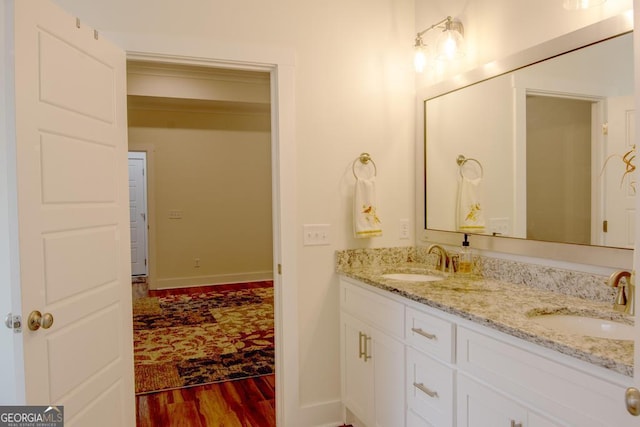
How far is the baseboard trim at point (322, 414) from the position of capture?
2.44m

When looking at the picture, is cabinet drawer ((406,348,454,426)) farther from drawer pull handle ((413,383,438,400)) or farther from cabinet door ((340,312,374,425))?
cabinet door ((340,312,374,425))

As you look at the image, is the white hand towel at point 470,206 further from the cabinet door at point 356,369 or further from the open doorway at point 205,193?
the open doorway at point 205,193

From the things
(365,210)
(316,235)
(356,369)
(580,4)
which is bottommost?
(356,369)

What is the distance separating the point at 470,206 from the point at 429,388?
1.00 meters

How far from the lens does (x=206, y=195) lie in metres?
6.57

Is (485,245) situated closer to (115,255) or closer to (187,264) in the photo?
(115,255)

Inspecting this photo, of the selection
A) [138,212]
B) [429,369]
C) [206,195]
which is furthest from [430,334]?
[138,212]

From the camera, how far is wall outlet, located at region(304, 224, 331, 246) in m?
2.44

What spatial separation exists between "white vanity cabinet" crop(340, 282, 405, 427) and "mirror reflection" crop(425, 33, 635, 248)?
26.3 inches

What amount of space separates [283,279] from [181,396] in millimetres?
1222

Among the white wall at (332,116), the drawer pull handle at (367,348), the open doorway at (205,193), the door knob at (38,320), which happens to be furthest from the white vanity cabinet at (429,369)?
the open doorway at (205,193)

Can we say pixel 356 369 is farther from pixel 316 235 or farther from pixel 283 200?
pixel 283 200

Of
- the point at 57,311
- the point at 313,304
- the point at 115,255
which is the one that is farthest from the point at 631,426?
the point at 115,255

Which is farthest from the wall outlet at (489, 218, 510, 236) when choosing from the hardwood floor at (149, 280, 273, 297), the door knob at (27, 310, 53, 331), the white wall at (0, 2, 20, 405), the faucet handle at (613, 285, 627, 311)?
the hardwood floor at (149, 280, 273, 297)
